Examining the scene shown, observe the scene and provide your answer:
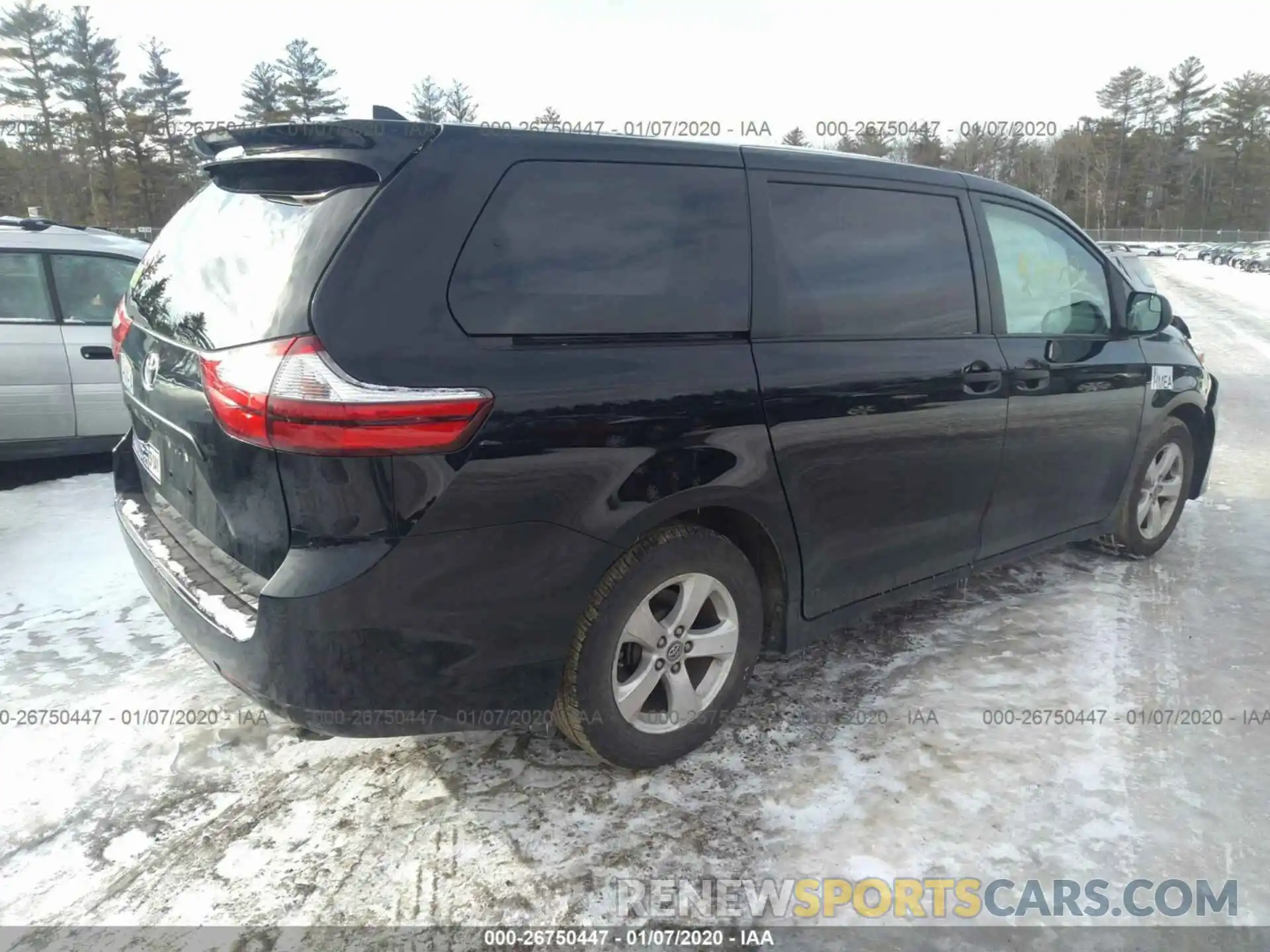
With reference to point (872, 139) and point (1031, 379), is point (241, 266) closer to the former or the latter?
point (1031, 379)

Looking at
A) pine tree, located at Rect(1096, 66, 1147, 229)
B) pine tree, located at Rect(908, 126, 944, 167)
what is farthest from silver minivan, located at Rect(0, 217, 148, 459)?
pine tree, located at Rect(1096, 66, 1147, 229)

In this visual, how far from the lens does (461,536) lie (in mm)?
2166

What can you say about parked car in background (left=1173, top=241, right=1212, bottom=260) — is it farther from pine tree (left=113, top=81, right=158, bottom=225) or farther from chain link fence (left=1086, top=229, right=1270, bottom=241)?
pine tree (left=113, top=81, right=158, bottom=225)

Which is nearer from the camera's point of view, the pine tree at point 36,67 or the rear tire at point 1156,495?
the rear tire at point 1156,495

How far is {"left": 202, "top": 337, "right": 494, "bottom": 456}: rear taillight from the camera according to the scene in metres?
2.03

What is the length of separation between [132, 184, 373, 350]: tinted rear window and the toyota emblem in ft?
0.31

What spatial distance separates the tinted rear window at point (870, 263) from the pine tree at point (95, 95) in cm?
5105

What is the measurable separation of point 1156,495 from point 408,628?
4245 mm

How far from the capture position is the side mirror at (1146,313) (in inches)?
167

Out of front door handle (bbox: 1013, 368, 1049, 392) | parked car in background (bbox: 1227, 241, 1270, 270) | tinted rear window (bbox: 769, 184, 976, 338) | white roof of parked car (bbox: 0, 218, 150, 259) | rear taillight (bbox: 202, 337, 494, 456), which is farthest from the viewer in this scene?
parked car in background (bbox: 1227, 241, 1270, 270)

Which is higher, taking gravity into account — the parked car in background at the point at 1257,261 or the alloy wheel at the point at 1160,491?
the parked car in background at the point at 1257,261

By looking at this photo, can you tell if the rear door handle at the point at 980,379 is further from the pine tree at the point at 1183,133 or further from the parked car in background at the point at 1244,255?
the pine tree at the point at 1183,133

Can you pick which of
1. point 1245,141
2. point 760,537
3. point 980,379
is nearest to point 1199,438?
point 980,379

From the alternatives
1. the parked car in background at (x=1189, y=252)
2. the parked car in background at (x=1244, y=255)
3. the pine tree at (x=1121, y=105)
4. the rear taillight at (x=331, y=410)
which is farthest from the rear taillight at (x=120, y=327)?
the pine tree at (x=1121, y=105)
